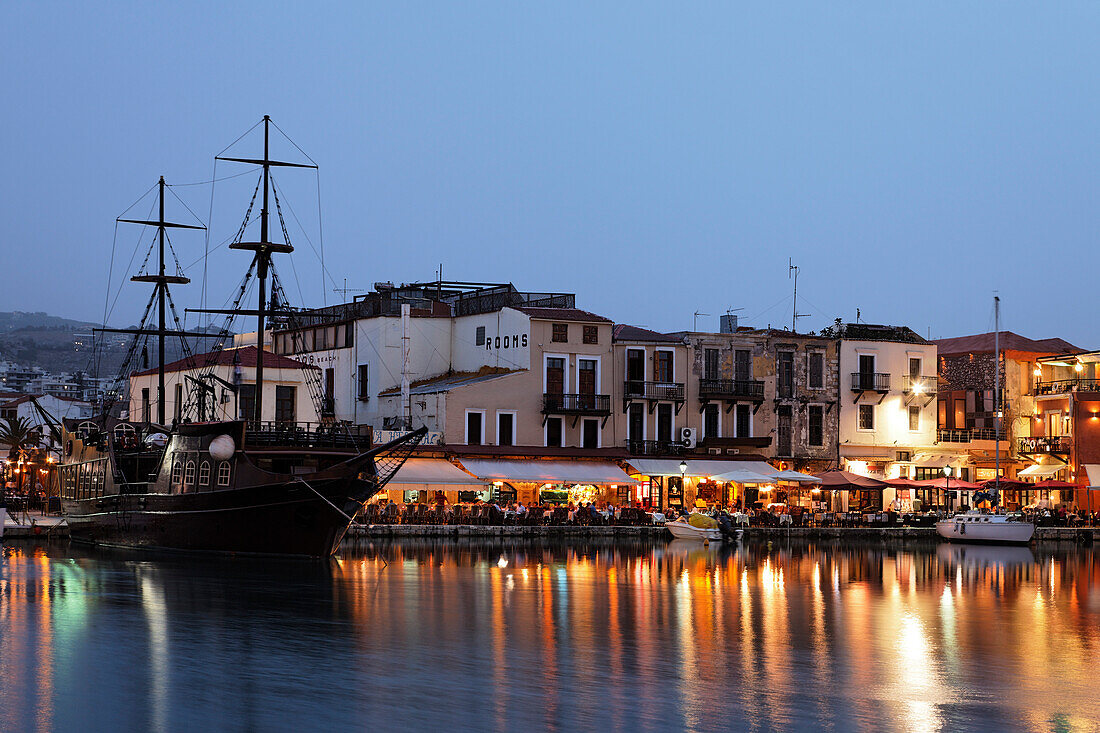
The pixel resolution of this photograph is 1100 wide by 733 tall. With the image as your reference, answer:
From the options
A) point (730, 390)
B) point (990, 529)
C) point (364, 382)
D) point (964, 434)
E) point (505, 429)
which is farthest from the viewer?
point (964, 434)

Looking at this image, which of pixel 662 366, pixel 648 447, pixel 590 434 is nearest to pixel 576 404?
pixel 590 434

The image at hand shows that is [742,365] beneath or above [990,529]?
above

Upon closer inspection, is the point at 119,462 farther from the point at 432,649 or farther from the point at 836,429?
the point at 836,429

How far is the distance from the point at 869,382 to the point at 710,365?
30.7 feet

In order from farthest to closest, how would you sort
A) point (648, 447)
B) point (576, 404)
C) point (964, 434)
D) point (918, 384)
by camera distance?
point (964, 434) < point (918, 384) < point (648, 447) < point (576, 404)

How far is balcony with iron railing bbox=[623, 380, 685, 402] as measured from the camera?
6688cm

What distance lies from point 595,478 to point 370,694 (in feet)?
141

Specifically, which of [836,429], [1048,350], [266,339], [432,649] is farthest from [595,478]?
[432,649]

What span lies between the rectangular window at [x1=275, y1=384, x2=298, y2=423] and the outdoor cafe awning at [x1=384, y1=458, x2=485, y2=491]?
8765mm

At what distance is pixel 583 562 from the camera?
4662cm

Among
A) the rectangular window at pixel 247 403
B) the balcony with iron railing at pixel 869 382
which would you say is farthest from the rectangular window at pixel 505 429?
the balcony with iron railing at pixel 869 382

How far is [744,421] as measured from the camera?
228 feet

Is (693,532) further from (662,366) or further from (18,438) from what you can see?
(18,438)

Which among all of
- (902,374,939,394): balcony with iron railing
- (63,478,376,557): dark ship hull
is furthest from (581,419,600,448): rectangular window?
(63,478,376,557): dark ship hull
